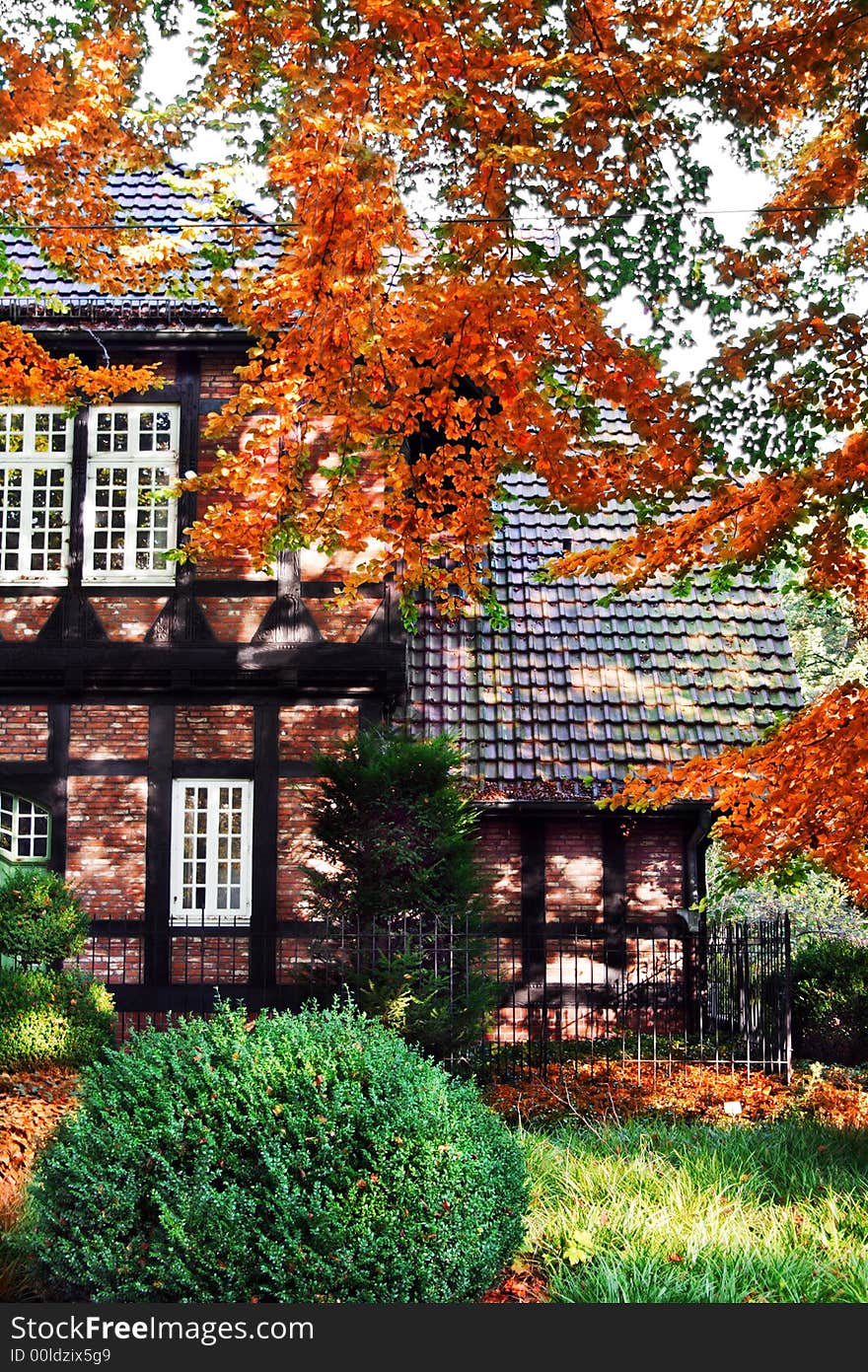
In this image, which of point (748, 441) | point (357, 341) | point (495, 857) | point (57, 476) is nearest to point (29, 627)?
point (57, 476)

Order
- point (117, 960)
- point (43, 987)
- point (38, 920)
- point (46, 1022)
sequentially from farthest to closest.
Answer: point (117, 960)
point (38, 920)
point (43, 987)
point (46, 1022)

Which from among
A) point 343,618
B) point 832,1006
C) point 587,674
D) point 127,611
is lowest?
point 832,1006

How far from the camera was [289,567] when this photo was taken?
485 inches

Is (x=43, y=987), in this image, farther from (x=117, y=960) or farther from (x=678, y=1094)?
(x=678, y=1094)

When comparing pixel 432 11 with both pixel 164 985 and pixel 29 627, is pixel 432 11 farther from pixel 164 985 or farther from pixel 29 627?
pixel 164 985

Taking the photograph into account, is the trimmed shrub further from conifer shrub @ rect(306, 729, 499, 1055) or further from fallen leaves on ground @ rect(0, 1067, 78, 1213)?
fallen leaves on ground @ rect(0, 1067, 78, 1213)

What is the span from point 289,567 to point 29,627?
269 centimetres

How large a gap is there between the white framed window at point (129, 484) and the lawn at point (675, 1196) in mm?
5681

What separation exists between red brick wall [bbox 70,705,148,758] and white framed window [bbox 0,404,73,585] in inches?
59.9

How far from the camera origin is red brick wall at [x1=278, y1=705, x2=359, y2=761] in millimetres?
12445

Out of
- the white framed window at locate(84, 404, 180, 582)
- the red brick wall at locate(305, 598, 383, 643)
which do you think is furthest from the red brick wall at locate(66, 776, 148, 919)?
the red brick wall at locate(305, 598, 383, 643)

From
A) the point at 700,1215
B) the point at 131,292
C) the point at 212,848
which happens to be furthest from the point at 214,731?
the point at 700,1215

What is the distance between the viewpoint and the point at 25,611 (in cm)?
1235

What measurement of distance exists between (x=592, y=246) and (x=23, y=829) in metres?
8.97
